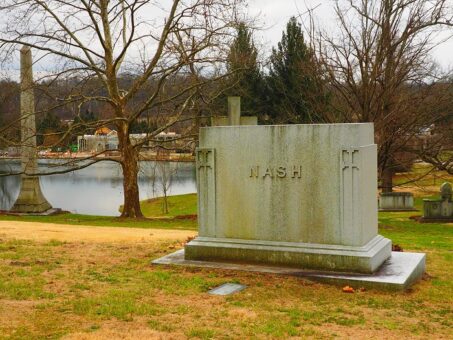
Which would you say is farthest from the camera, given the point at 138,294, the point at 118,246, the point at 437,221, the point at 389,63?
the point at 437,221

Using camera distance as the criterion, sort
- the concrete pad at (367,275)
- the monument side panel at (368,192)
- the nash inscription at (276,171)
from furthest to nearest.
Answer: the nash inscription at (276,171) → the monument side panel at (368,192) → the concrete pad at (367,275)

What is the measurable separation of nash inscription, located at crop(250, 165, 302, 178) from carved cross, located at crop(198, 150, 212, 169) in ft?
2.00

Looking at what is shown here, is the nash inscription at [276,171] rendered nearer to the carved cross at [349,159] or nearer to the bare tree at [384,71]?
the carved cross at [349,159]

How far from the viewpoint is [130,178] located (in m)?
21.2

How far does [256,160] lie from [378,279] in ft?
6.71

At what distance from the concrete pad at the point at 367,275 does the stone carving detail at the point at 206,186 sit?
0.56 m

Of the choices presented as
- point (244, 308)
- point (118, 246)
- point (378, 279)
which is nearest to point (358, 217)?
point (378, 279)

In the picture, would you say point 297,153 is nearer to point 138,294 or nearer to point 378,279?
point 378,279

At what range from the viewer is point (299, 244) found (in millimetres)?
7168

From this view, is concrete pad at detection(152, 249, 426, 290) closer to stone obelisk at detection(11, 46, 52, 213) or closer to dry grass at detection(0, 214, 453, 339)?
dry grass at detection(0, 214, 453, 339)

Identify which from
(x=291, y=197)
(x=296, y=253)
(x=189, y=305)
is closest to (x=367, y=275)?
(x=296, y=253)

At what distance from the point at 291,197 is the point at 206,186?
1.16 metres

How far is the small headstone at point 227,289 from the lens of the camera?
6.33 metres

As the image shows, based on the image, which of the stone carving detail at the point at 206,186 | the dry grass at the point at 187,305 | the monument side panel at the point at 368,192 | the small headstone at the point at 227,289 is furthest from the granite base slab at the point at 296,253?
the small headstone at the point at 227,289
